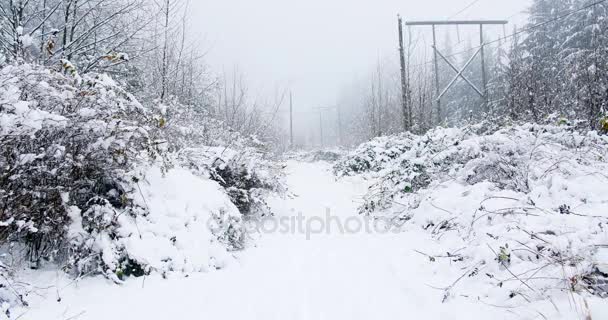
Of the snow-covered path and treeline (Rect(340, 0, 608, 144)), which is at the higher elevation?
treeline (Rect(340, 0, 608, 144))

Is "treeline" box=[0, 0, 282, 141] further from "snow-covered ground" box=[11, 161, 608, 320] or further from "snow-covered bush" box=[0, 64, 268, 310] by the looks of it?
"snow-covered ground" box=[11, 161, 608, 320]

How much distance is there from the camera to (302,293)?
11.3 ft

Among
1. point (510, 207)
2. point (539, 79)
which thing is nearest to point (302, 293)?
point (510, 207)

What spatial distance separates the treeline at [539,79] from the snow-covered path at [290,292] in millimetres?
2147

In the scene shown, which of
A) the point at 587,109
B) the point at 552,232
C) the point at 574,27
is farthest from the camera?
the point at 574,27

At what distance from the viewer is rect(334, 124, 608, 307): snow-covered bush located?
2.56m

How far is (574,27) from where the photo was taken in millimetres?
20359

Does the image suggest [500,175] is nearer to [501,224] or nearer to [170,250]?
[501,224]

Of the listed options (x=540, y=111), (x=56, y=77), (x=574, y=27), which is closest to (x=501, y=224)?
(x=56, y=77)

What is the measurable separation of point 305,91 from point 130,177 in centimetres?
11075

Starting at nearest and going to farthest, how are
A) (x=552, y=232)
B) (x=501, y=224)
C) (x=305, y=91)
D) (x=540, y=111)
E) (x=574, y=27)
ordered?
(x=552, y=232) < (x=501, y=224) < (x=540, y=111) < (x=574, y=27) < (x=305, y=91)
